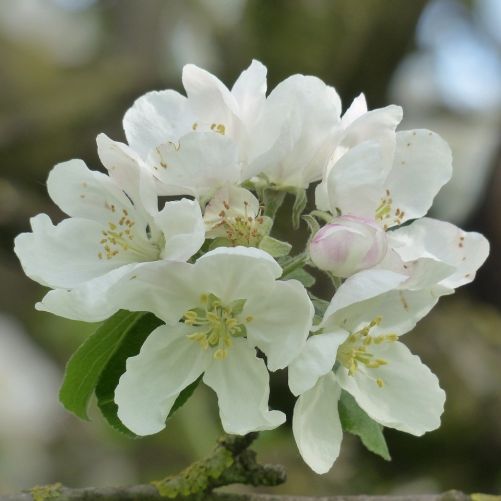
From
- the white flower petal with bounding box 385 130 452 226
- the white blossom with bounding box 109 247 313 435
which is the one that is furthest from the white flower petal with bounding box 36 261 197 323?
the white flower petal with bounding box 385 130 452 226

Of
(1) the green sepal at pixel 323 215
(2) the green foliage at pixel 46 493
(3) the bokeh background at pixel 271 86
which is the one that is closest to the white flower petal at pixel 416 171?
(1) the green sepal at pixel 323 215

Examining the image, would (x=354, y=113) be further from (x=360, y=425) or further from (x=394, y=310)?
(x=360, y=425)

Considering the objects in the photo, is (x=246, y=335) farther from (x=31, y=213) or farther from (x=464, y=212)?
(x=464, y=212)

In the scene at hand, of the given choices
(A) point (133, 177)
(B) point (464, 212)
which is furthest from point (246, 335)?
(B) point (464, 212)

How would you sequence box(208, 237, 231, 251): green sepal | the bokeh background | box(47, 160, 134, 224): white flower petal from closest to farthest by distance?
1. box(208, 237, 231, 251): green sepal
2. box(47, 160, 134, 224): white flower petal
3. the bokeh background

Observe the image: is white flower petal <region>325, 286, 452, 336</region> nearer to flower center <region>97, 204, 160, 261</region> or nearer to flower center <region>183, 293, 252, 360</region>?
flower center <region>183, 293, 252, 360</region>

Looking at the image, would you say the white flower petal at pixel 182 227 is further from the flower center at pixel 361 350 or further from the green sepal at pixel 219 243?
the flower center at pixel 361 350
